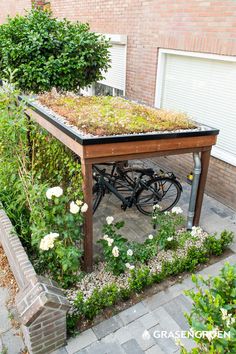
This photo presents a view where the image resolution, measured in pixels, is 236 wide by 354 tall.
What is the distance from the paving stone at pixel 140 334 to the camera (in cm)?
259

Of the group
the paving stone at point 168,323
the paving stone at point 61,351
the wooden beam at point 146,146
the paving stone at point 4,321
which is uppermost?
the wooden beam at point 146,146

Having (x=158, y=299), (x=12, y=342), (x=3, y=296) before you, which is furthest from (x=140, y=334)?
(x=3, y=296)

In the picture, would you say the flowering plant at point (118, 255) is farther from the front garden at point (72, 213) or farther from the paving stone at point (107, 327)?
the paving stone at point (107, 327)

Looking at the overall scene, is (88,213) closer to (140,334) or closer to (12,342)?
(140,334)

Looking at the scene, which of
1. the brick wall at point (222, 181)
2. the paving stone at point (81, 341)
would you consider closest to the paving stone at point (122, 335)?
the paving stone at point (81, 341)

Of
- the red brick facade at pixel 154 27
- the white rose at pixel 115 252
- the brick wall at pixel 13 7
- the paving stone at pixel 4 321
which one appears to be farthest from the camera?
the brick wall at pixel 13 7

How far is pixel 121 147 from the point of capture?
2.96 meters

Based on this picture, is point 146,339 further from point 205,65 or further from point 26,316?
point 205,65

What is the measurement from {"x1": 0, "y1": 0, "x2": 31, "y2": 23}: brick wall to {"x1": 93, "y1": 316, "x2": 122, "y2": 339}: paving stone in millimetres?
11127

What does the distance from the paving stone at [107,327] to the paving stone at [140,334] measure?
4.0 inches

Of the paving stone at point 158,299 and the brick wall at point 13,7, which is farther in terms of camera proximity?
the brick wall at point 13,7

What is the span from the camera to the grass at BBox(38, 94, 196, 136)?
123 inches

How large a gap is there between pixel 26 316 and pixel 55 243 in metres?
0.75

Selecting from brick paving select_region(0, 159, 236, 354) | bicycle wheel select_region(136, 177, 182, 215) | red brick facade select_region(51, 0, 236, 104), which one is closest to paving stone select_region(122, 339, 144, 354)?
brick paving select_region(0, 159, 236, 354)
